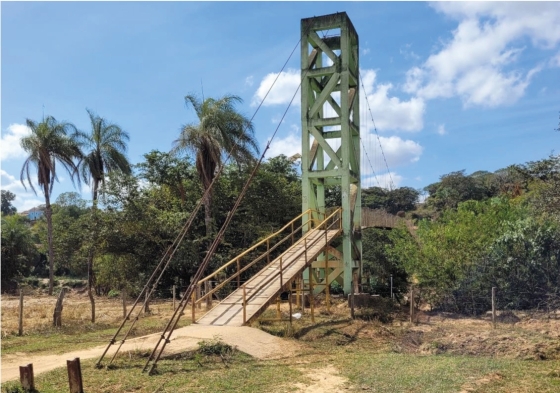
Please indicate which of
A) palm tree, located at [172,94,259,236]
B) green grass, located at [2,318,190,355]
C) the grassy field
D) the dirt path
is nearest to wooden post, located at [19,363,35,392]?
the grassy field

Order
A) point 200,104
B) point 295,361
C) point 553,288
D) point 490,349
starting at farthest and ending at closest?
point 200,104
point 553,288
point 490,349
point 295,361

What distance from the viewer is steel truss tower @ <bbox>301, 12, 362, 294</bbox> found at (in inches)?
741

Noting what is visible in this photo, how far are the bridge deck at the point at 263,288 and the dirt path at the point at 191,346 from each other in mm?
685

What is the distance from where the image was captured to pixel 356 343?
1219 centimetres

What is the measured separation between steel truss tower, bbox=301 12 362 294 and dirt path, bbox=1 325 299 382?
24.8 feet

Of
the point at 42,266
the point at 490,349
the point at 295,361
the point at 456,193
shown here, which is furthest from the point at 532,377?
the point at 456,193

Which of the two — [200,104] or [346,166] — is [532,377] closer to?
[346,166]

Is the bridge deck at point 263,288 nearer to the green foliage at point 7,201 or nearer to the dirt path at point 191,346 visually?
the dirt path at point 191,346

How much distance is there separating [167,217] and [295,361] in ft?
56.1

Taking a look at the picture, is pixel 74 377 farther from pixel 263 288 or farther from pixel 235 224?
pixel 235 224

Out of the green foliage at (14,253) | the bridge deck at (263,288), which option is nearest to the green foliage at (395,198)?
the green foliage at (14,253)

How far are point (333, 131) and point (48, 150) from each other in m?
17.8

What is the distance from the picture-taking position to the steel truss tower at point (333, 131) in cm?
1883

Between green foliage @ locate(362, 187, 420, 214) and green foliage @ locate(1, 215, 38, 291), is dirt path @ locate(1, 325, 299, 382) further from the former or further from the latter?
green foliage @ locate(362, 187, 420, 214)
